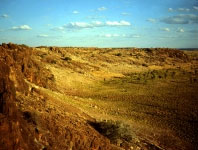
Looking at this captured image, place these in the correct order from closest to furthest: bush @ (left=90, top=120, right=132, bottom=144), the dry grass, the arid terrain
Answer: the arid terrain < bush @ (left=90, top=120, right=132, bottom=144) < the dry grass

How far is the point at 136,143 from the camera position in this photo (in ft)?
31.0

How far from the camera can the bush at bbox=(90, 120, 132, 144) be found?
900 centimetres

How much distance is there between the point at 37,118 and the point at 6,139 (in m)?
1.76

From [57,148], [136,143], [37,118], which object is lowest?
[136,143]

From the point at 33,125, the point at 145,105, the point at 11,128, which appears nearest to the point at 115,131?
the point at 33,125

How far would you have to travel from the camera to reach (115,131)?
9.09 m

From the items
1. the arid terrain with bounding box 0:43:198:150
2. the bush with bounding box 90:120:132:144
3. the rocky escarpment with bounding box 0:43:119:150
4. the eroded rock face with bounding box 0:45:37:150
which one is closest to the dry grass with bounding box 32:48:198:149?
the arid terrain with bounding box 0:43:198:150

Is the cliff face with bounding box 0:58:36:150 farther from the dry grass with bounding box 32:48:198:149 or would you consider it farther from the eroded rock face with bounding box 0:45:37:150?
the dry grass with bounding box 32:48:198:149

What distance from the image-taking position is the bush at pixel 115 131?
900 cm

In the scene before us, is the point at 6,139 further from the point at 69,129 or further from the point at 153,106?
the point at 153,106

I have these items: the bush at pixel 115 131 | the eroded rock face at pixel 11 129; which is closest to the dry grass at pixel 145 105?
the bush at pixel 115 131

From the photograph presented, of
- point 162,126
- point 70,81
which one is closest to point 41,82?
point 70,81

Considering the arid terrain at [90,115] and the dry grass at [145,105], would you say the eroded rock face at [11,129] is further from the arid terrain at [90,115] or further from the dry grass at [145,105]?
the dry grass at [145,105]

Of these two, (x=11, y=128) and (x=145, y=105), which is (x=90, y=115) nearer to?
(x=145, y=105)
